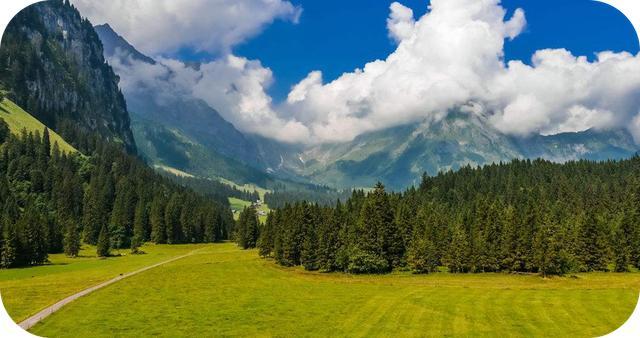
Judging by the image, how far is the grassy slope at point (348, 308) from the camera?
1582 inches

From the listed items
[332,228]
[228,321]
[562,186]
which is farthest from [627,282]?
[562,186]

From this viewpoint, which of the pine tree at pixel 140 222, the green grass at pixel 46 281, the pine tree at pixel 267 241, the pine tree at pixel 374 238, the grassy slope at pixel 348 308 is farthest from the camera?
the pine tree at pixel 140 222

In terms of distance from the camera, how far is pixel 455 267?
94750mm

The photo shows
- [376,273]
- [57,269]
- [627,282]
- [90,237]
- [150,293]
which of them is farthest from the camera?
[90,237]

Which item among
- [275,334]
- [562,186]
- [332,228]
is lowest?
[275,334]

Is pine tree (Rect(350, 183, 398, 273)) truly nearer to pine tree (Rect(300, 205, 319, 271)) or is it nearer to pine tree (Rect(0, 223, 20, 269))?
pine tree (Rect(300, 205, 319, 271))

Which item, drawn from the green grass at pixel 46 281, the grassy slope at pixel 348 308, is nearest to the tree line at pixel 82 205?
the green grass at pixel 46 281

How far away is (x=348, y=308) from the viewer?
50938mm

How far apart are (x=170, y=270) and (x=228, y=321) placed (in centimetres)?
5219

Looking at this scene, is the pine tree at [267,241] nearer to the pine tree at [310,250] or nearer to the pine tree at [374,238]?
the pine tree at [310,250]

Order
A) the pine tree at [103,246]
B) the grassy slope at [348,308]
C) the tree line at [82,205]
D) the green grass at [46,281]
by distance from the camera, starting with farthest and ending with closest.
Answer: the tree line at [82,205]
the pine tree at [103,246]
the green grass at [46,281]
the grassy slope at [348,308]

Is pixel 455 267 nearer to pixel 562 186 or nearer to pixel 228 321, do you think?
pixel 228 321

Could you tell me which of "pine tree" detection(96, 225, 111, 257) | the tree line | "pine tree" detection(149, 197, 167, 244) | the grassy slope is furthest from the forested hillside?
"pine tree" detection(149, 197, 167, 244)

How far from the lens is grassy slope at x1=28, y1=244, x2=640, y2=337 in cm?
4019
